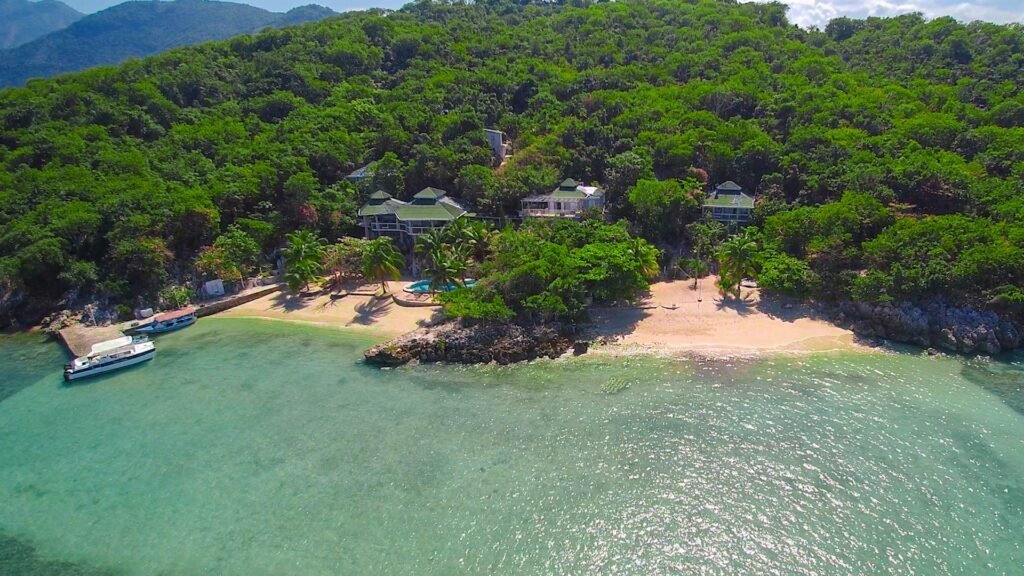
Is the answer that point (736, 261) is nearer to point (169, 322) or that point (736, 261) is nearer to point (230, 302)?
point (230, 302)

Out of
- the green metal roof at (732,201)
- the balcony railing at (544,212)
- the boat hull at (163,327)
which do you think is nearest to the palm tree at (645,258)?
the green metal roof at (732,201)

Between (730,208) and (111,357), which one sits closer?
(111,357)

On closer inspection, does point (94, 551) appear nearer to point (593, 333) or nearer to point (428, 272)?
point (428, 272)

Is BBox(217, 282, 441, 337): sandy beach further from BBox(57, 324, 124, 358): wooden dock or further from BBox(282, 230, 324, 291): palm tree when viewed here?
BBox(57, 324, 124, 358): wooden dock

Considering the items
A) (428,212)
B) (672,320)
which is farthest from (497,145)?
(672,320)

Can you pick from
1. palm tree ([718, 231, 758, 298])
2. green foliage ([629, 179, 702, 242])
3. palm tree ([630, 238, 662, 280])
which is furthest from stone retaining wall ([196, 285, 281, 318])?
palm tree ([718, 231, 758, 298])

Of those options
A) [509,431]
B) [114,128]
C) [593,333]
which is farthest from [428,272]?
[114,128]

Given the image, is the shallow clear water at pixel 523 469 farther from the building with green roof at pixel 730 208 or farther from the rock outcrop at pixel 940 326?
the building with green roof at pixel 730 208
